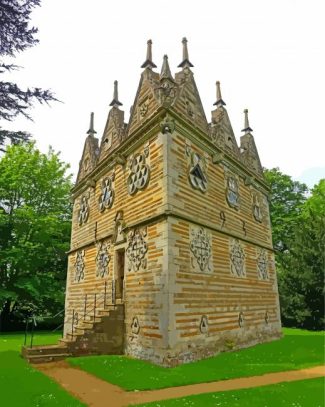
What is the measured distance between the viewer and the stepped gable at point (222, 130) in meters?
16.6

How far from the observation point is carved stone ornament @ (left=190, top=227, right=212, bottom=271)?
1228 centimetres

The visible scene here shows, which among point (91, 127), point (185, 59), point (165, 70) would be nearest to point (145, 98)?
point (165, 70)

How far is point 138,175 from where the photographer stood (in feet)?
44.4

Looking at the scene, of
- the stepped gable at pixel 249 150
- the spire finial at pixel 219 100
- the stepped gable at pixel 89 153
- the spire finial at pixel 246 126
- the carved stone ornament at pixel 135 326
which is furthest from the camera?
the spire finial at pixel 246 126

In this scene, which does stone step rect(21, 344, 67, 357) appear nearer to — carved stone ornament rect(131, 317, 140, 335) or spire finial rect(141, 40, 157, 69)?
carved stone ornament rect(131, 317, 140, 335)

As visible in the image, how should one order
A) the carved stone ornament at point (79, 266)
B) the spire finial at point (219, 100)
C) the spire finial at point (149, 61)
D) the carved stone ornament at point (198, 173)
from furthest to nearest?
the spire finial at point (219, 100)
the carved stone ornament at point (79, 266)
the spire finial at point (149, 61)
the carved stone ornament at point (198, 173)

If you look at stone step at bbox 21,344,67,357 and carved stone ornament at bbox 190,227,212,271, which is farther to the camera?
carved stone ornament at bbox 190,227,212,271

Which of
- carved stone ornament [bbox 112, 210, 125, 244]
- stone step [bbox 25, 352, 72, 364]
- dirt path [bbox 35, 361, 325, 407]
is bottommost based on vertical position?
dirt path [bbox 35, 361, 325, 407]

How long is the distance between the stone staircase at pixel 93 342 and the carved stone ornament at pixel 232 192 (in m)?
7.38

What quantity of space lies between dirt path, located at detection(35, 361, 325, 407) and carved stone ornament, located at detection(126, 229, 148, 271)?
160 inches

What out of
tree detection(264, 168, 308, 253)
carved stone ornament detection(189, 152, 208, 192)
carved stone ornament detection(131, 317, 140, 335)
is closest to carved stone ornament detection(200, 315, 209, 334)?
carved stone ornament detection(131, 317, 140, 335)

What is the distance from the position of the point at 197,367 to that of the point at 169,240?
13.3ft

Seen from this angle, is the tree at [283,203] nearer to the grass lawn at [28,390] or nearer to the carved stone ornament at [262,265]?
the carved stone ornament at [262,265]

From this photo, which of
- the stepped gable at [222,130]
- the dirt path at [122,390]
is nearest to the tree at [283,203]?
the stepped gable at [222,130]
